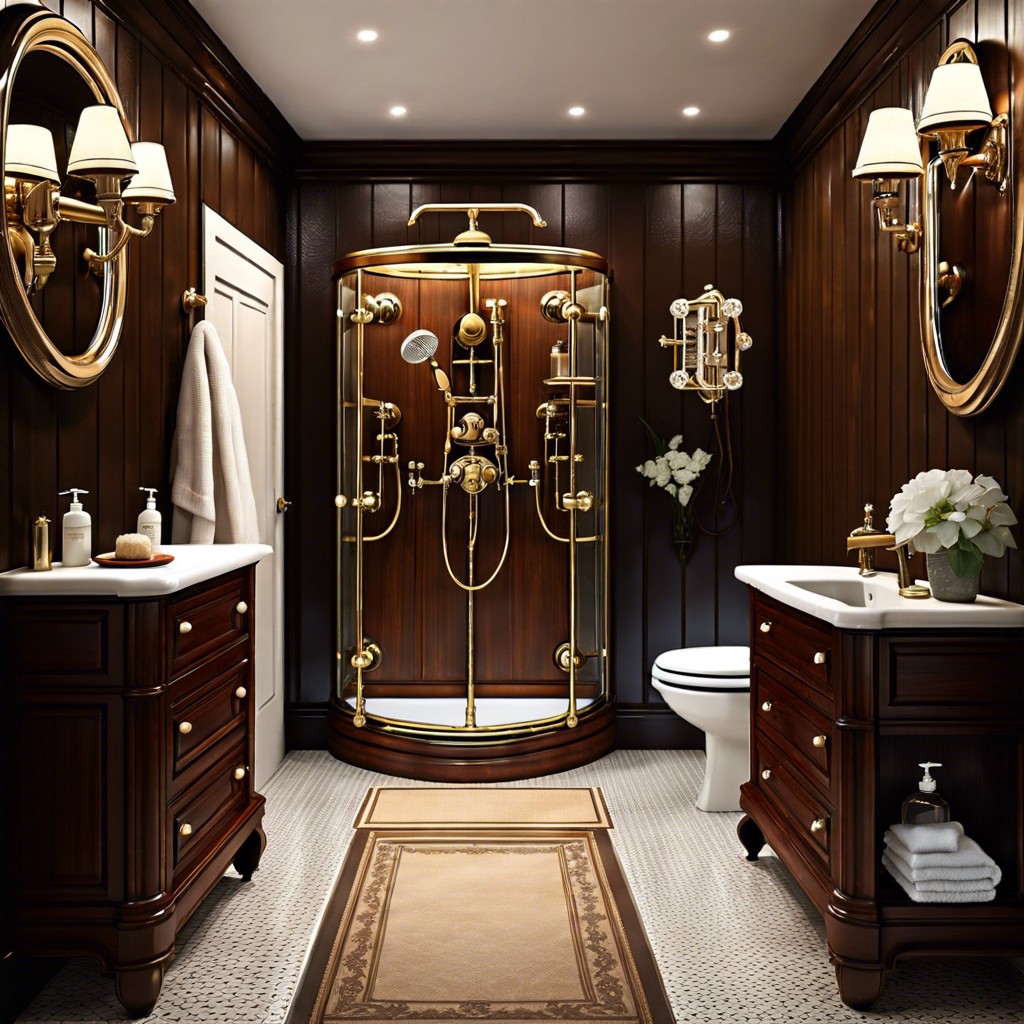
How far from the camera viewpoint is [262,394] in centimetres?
383

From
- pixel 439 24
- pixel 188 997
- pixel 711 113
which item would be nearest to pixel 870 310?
pixel 711 113

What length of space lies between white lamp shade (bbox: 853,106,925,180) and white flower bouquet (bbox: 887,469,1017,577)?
0.80 m

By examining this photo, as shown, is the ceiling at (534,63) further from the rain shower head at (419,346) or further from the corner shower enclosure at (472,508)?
the rain shower head at (419,346)

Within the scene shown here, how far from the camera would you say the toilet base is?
3.37 metres

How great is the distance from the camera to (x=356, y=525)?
3.89m

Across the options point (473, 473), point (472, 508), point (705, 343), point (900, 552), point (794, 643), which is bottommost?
point (794, 643)

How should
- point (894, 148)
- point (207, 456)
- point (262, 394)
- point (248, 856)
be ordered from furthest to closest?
point (262, 394)
point (207, 456)
point (248, 856)
point (894, 148)

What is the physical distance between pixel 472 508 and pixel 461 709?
827mm

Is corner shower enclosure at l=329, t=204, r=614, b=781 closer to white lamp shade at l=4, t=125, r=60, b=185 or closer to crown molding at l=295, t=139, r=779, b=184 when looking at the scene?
crown molding at l=295, t=139, r=779, b=184

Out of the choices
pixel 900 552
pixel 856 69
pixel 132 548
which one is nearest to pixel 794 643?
pixel 900 552

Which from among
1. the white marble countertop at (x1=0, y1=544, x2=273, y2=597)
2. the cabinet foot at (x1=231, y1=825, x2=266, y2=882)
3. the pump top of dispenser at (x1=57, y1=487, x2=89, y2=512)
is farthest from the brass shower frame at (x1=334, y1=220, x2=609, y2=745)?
the white marble countertop at (x1=0, y1=544, x2=273, y2=597)

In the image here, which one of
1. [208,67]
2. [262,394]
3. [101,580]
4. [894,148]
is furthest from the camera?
[262,394]

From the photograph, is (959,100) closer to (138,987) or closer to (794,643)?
(794,643)

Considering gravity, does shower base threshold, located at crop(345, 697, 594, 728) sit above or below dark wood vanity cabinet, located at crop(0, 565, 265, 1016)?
below
